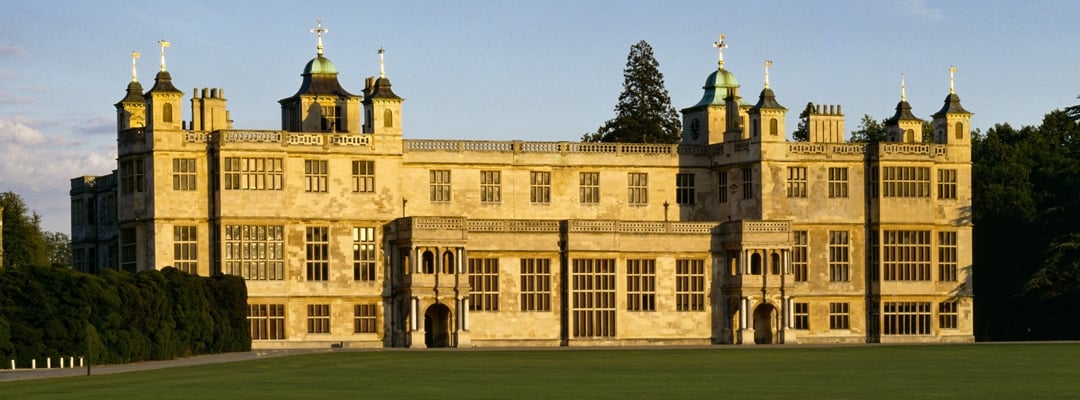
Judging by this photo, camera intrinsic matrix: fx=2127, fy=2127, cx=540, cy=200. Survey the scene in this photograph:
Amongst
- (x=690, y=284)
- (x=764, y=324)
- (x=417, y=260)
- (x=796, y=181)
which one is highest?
(x=796, y=181)

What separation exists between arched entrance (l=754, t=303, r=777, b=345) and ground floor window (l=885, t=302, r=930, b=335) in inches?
188

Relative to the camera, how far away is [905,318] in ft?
270

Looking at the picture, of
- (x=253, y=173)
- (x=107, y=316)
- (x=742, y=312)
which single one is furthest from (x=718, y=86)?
(x=107, y=316)

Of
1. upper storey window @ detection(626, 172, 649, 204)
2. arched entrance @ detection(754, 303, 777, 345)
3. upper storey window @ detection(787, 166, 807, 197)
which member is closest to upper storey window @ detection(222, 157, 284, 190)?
upper storey window @ detection(626, 172, 649, 204)

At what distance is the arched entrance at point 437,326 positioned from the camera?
77.4 m

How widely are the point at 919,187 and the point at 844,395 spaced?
4463 centimetres

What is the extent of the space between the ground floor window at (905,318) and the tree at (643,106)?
100 ft

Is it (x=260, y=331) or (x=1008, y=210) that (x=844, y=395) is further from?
(x=1008, y=210)

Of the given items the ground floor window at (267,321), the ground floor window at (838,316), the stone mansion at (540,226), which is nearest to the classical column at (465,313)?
the stone mansion at (540,226)

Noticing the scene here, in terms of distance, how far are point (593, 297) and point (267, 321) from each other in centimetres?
1217

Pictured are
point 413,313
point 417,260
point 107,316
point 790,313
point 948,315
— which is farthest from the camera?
point 948,315

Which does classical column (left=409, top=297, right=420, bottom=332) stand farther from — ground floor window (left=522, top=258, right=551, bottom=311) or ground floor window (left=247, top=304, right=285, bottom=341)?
ground floor window (left=247, top=304, right=285, bottom=341)

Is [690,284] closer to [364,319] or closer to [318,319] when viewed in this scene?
[364,319]

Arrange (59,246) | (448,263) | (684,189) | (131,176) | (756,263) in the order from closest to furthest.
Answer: (131,176), (448,263), (756,263), (684,189), (59,246)
